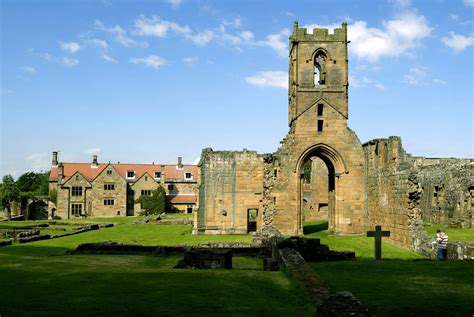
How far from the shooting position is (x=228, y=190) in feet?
107

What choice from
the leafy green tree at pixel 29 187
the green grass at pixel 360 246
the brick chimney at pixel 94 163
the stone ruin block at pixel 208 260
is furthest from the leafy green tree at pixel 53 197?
the stone ruin block at pixel 208 260

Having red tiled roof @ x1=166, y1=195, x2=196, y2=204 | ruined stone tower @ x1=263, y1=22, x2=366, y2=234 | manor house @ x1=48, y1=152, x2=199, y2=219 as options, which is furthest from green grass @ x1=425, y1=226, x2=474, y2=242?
red tiled roof @ x1=166, y1=195, x2=196, y2=204

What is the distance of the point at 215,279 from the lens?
1084 cm

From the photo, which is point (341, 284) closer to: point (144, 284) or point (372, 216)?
point (144, 284)

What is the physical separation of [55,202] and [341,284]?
61.5 metres

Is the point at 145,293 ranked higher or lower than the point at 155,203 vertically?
lower

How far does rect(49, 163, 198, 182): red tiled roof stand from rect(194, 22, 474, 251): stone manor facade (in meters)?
33.9

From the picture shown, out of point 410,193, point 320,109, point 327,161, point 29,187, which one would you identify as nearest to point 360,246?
point 410,193

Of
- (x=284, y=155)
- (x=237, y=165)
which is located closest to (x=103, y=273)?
(x=284, y=155)

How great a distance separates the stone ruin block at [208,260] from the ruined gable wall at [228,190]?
17.9m

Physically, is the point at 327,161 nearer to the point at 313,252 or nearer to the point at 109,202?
the point at 313,252

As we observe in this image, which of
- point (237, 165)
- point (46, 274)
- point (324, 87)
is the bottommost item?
point (46, 274)

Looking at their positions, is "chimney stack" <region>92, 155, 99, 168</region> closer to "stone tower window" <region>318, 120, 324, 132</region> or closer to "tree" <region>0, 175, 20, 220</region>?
"tree" <region>0, 175, 20, 220</region>

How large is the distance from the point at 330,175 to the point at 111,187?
39773mm
